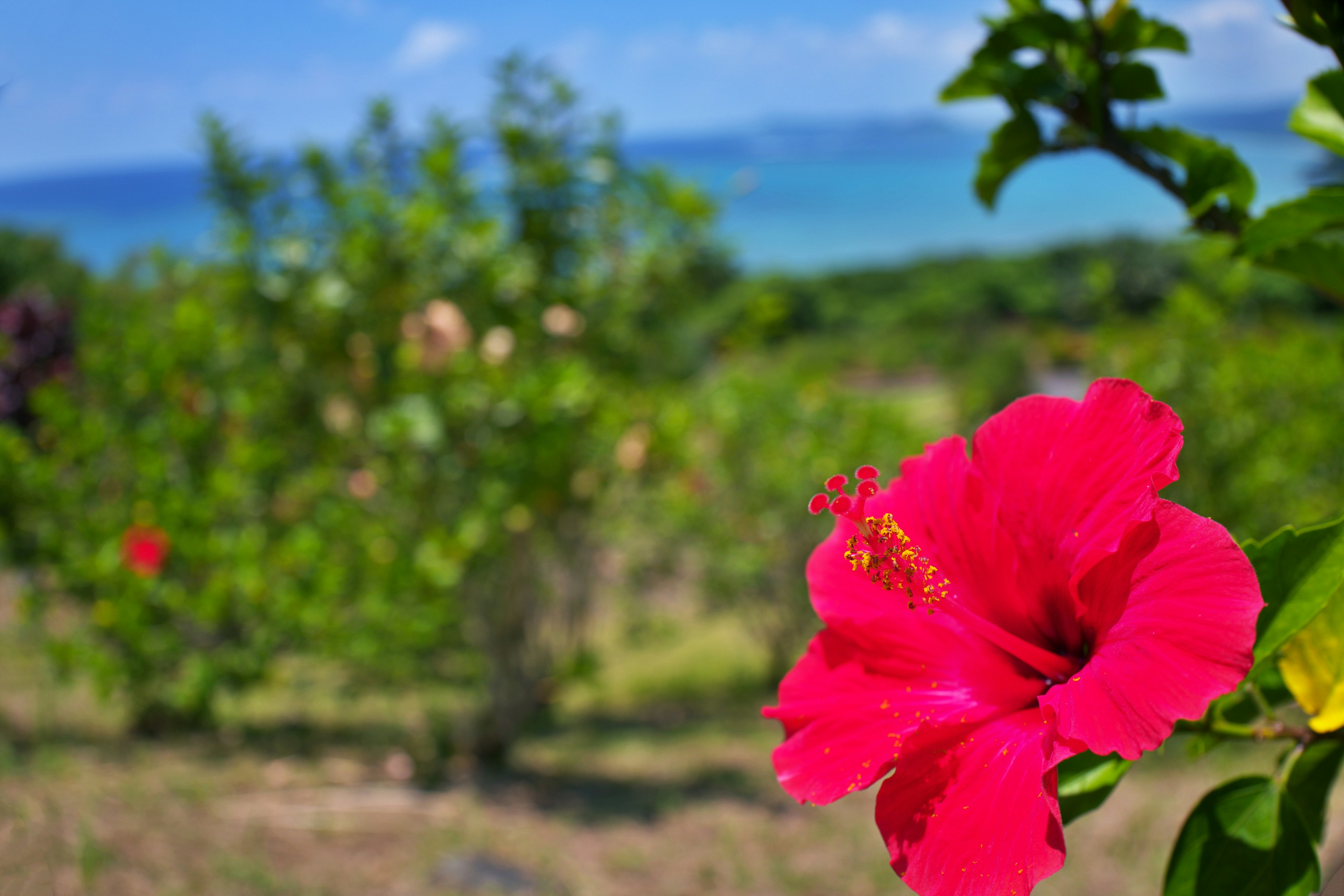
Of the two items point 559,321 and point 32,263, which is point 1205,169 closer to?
point 559,321

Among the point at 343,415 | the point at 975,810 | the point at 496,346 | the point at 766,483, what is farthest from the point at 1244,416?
the point at 975,810

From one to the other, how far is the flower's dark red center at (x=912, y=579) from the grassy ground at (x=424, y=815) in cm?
145

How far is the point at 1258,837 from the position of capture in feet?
1.80

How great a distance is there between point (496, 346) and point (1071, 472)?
2812mm

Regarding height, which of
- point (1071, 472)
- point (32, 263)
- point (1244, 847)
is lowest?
point (1244, 847)

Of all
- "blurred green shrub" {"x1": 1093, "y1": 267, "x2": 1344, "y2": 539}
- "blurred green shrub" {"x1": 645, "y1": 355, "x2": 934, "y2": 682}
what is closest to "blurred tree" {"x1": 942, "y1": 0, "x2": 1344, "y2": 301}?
"blurred green shrub" {"x1": 1093, "y1": 267, "x2": 1344, "y2": 539}

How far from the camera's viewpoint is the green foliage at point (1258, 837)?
532 mm

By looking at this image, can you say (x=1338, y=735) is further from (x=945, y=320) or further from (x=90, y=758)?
(x=945, y=320)

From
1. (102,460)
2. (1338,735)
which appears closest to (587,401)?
(102,460)

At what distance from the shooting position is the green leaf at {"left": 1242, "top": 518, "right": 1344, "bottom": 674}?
48 centimetres

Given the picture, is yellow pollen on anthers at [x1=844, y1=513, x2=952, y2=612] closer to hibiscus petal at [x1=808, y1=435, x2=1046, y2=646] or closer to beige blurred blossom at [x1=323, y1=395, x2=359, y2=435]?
hibiscus petal at [x1=808, y1=435, x2=1046, y2=646]

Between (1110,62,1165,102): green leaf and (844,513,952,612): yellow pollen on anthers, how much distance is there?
0.47m

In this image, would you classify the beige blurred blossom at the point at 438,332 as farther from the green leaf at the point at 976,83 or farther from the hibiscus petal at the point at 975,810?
the hibiscus petal at the point at 975,810

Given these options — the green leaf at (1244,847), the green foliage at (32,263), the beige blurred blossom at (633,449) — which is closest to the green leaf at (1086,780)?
the green leaf at (1244,847)
